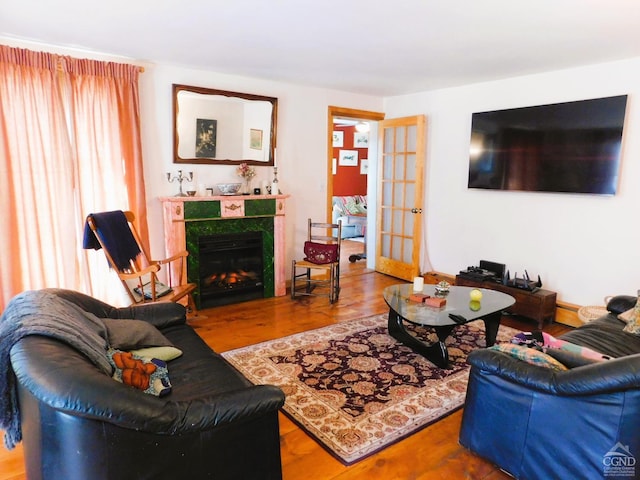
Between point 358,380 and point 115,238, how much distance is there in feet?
7.24

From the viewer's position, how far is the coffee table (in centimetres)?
294

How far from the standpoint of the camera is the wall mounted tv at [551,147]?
12.2 ft

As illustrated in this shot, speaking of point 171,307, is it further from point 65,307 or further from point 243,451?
point 243,451

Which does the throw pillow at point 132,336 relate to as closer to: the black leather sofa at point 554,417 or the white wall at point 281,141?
the black leather sofa at point 554,417

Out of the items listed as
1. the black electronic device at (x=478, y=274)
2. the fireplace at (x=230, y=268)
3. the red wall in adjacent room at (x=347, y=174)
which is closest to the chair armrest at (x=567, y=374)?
the black electronic device at (x=478, y=274)

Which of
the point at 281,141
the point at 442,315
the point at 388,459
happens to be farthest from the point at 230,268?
the point at 388,459

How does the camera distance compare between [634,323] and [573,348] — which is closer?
[573,348]

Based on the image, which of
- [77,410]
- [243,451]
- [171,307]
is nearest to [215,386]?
[243,451]

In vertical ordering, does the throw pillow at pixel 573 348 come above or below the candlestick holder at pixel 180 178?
below

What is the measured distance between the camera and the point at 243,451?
5.09 feet

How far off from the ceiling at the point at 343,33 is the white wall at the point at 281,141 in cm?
26

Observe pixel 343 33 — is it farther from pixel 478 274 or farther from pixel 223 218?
pixel 478 274

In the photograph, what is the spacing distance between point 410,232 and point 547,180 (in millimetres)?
1837

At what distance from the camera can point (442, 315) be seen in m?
3.05
